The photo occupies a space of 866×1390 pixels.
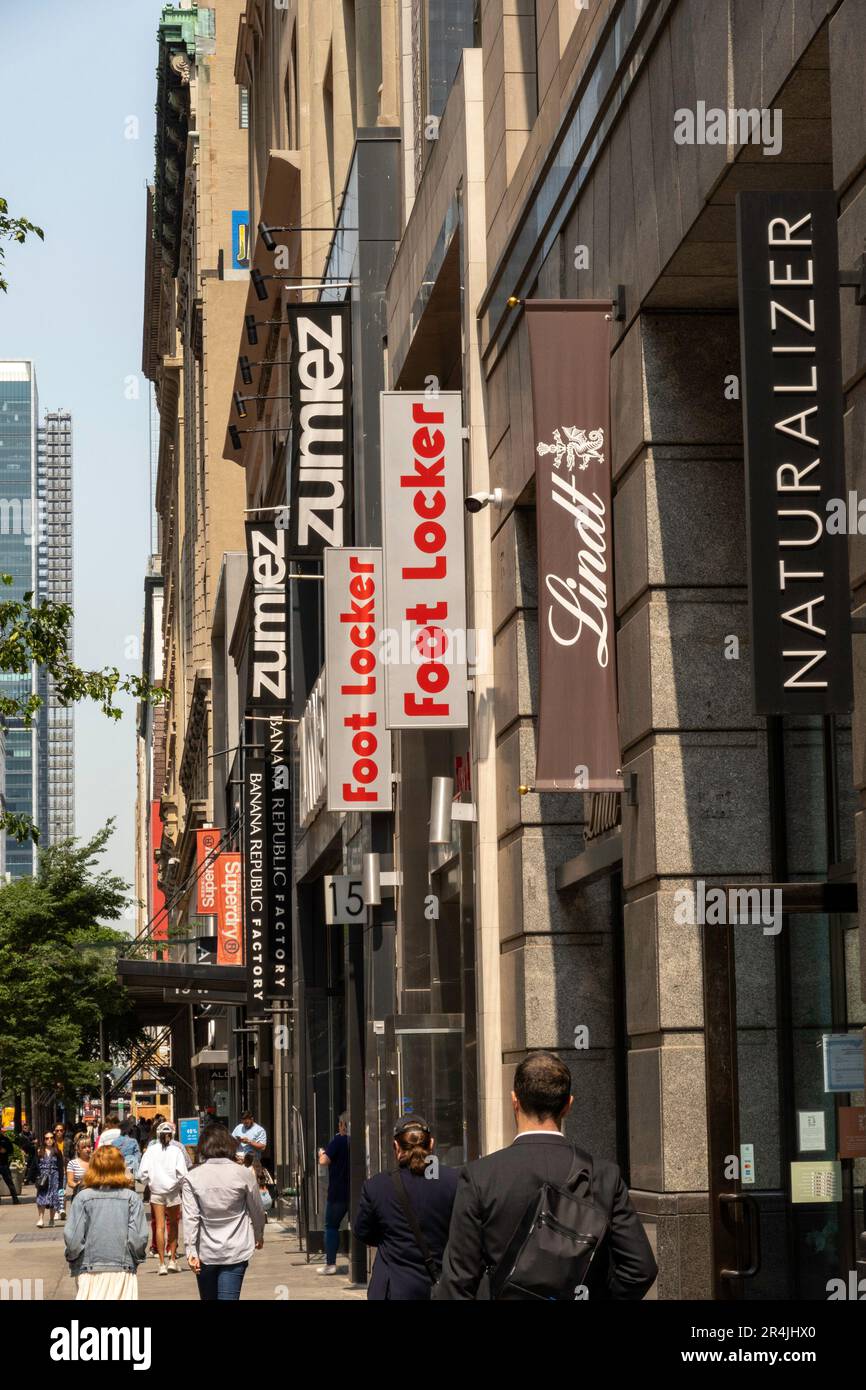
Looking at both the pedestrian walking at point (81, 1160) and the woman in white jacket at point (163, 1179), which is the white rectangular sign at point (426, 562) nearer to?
the pedestrian walking at point (81, 1160)

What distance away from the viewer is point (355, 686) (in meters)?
23.6

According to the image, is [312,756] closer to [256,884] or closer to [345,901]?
[345,901]

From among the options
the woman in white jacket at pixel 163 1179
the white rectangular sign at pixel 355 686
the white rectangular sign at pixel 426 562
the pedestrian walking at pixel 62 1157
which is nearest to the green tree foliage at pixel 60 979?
the pedestrian walking at pixel 62 1157

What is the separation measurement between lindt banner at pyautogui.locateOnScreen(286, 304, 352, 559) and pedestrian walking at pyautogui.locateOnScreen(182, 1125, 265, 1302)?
13042 millimetres

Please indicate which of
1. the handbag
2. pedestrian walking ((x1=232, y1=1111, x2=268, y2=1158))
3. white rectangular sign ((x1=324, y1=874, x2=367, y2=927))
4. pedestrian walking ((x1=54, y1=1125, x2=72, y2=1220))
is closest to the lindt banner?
white rectangular sign ((x1=324, y1=874, x2=367, y2=927))

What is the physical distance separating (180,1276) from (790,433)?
19.4 meters

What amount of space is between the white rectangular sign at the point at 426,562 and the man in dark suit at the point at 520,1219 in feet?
36.8

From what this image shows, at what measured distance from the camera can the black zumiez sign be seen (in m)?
8.89

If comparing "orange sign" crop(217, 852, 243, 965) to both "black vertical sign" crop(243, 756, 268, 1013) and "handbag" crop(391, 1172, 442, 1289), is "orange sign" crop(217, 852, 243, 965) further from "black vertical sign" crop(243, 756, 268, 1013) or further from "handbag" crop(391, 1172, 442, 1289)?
"handbag" crop(391, 1172, 442, 1289)

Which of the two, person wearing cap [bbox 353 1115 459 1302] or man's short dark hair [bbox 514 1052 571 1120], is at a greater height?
man's short dark hair [bbox 514 1052 571 1120]

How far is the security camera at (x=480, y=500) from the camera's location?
17.6 metres

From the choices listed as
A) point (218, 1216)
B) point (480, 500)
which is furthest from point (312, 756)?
point (218, 1216)
